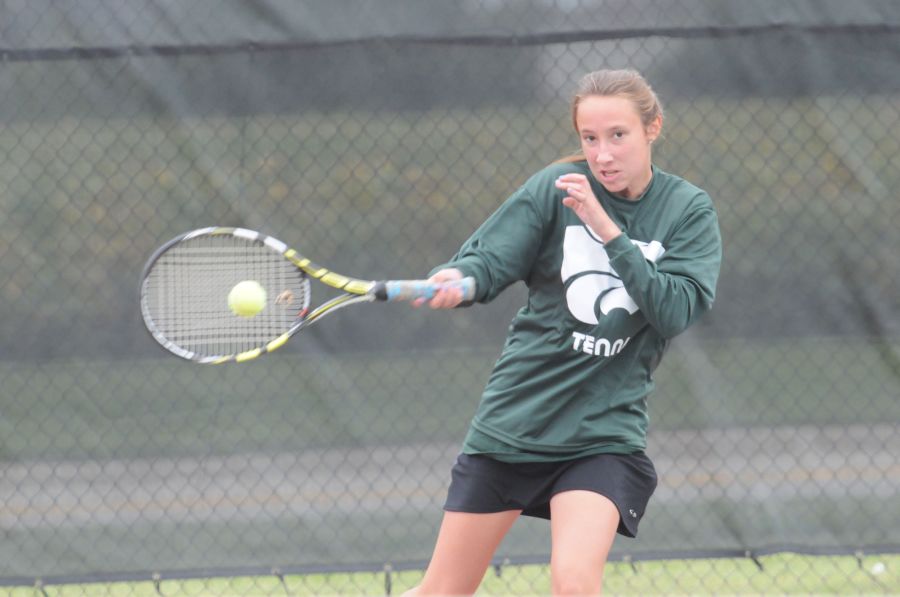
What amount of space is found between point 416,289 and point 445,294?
0.22ft

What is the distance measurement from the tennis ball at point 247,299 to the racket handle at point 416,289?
36 cm

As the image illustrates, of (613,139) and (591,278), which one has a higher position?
(613,139)

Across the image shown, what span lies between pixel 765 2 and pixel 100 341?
2.57m

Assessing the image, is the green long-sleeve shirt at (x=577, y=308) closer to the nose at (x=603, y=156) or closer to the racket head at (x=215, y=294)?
the nose at (x=603, y=156)

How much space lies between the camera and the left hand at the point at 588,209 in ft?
8.27

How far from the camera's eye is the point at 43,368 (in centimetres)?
408

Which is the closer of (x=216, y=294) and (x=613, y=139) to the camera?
(x=613, y=139)

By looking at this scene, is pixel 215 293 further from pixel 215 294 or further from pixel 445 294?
pixel 445 294

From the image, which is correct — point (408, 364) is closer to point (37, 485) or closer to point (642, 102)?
point (37, 485)

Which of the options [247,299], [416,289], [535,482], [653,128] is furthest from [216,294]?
[653,128]

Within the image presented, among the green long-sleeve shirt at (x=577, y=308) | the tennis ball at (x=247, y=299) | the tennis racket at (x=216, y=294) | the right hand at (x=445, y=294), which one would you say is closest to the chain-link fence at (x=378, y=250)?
the tennis racket at (x=216, y=294)

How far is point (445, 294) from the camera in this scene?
8.65 ft

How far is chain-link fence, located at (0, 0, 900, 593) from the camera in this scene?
4.03m

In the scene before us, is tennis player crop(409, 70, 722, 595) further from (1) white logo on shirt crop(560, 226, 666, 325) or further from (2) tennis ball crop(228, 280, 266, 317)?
(2) tennis ball crop(228, 280, 266, 317)
